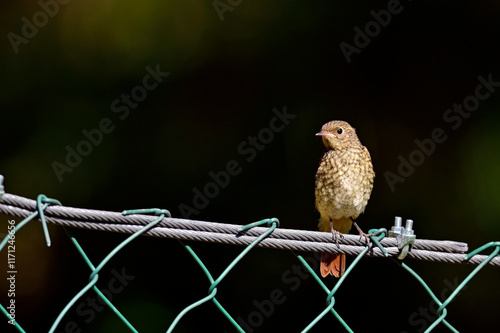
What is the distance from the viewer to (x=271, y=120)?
12.3ft

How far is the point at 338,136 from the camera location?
9.62 feet

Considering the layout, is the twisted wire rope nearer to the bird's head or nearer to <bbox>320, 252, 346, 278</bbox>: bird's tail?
<bbox>320, 252, 346, 278</bbox>: bird's tail

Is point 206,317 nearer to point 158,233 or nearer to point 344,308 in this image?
point 344,308

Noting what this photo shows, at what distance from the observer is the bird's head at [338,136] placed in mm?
2920

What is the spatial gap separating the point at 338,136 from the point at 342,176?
0.21 metres

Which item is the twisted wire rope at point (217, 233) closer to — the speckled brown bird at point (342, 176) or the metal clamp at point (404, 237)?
the metal clamp at point (404, 237)

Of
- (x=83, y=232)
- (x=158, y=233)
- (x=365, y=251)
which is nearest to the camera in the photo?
(x=158, y=233)

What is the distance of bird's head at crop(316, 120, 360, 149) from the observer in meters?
2.92

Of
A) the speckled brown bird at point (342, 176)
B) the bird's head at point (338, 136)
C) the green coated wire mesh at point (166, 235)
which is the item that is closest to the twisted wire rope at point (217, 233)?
the green coated wire mesh at point (166, 235)

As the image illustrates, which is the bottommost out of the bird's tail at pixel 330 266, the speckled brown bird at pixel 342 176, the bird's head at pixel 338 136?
the bird's tail at pixel 330 266

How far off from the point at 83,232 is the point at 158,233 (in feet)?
8.00

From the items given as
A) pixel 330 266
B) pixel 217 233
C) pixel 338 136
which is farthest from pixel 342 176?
pixel 217 233

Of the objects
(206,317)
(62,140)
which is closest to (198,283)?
(206,317)

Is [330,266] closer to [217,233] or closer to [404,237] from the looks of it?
[404,237]
